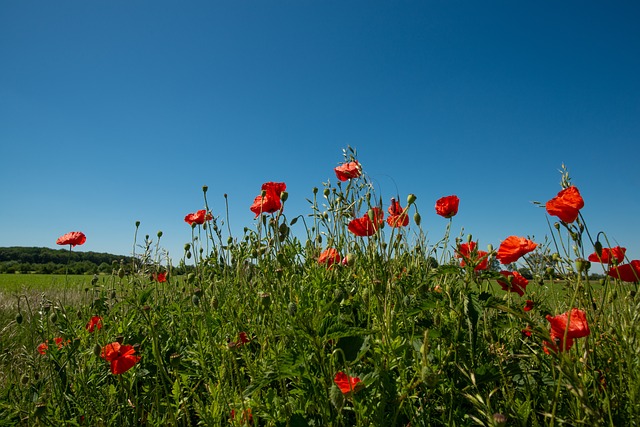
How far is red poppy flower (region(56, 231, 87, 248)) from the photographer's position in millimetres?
2629

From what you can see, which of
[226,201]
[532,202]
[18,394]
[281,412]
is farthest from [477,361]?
[18,394]

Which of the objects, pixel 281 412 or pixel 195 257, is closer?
pixel 281 412

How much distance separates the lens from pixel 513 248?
58.7 inches

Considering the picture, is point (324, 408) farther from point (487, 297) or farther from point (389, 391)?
point (487, 297)

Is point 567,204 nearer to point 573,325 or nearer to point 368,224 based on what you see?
point 573,325

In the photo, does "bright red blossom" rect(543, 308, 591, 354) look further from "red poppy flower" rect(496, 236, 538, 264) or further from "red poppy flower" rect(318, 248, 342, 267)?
"red poppy flower" rect(318, 248, 342, 267)

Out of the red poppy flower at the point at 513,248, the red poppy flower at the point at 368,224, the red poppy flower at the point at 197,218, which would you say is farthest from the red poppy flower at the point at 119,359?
the red poppy flower at the point at 513,248

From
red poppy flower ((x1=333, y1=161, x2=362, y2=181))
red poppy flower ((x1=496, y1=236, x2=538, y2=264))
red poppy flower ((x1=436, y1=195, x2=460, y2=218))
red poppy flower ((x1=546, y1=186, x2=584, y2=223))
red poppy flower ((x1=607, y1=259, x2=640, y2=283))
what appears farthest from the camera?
red poppy flower ((x1=333, y1=161, x2=362, y2=181))

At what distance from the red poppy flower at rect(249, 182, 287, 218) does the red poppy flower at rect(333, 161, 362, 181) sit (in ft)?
1.16

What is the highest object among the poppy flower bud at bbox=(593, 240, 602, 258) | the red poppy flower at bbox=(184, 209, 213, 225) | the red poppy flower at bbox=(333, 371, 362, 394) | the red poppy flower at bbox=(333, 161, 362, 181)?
the red poppy flower at bbox=(333, 161, 362, 181)

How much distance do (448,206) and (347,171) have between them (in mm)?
519

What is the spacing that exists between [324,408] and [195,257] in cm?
138

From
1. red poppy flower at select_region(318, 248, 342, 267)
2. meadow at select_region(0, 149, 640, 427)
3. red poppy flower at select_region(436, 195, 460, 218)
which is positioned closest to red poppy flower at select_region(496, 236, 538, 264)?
meadow at select_region(0, 149, 640, 427)

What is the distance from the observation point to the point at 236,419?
1126 mm
